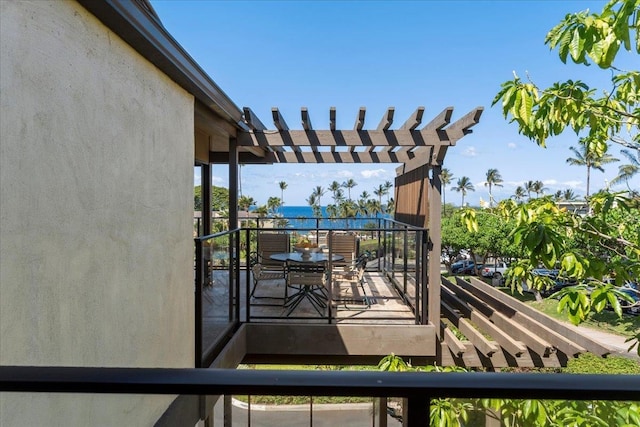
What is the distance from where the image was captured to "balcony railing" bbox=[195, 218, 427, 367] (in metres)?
3.52

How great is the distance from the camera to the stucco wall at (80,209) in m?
1.52

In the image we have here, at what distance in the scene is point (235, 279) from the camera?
4.51 metres

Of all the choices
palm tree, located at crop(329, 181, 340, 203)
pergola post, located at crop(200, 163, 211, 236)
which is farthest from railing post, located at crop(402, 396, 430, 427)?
palm tree, located at crop(329, 181, 340, 203)

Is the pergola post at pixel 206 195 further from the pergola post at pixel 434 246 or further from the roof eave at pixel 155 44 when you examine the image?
the pergola post at pixel 434 246

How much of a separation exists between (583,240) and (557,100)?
1279 mm

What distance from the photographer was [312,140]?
5277 millimetres

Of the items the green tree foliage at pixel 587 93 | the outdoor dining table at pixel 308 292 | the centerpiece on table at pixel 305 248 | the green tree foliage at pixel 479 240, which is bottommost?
the green tree foliage at pixel 479 240

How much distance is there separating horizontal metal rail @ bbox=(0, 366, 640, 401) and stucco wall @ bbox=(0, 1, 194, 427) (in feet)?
1.37

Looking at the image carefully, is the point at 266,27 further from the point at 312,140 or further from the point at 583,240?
the point at 583,240

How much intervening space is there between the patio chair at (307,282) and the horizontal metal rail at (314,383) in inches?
174

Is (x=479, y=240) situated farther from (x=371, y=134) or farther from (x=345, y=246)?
(x=371, y=134)

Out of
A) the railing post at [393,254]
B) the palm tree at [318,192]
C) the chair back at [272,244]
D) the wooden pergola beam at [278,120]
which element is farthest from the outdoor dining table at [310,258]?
the palm tree at [318,192]

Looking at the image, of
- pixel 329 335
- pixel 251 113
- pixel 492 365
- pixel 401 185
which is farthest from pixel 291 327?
pixel 401 185

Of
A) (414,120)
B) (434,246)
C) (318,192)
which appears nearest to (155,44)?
(414,120)
